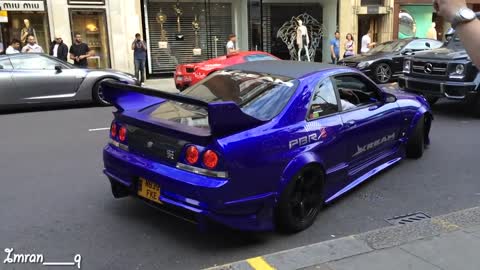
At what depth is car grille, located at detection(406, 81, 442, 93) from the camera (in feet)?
33.1

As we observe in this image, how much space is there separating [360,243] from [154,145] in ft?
6.09

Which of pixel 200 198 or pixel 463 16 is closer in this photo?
pixel 463 16

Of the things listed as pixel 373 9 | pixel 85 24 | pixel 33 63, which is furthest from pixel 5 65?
pixel 373 9

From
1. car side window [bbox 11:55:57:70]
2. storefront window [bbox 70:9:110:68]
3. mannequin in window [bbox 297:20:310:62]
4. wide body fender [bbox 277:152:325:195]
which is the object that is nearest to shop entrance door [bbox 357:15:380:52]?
mannequin in window [bbox 297:20:310:62]

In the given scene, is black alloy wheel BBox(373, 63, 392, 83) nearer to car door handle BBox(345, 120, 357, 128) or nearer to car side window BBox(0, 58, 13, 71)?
car side window BBox(0, 58, 13, 71)

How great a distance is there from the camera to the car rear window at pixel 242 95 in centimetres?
424

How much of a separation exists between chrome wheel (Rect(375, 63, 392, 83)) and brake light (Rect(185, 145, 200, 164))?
12799 millimetres

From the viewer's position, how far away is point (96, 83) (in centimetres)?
1210

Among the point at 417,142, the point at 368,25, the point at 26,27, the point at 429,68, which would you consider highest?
the point at 26,27

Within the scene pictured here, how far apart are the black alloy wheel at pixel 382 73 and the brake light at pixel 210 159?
41.8 feet

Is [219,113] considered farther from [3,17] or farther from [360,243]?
[3,17]

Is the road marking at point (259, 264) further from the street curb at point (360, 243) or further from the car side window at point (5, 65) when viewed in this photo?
the car side window at point (5, 65)

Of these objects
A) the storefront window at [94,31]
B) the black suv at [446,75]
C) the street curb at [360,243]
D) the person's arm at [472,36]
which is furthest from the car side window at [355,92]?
the storefront window at [94,31]

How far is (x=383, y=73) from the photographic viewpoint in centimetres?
1577
